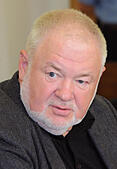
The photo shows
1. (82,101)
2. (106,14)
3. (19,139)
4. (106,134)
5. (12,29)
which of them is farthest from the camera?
(106,14)

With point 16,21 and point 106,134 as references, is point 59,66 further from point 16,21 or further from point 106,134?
point 16,21

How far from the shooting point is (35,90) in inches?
66.9

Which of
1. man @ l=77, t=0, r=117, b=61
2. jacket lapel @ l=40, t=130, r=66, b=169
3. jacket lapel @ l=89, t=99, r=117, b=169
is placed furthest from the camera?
man @ l=77, t=0, r=117, b=61

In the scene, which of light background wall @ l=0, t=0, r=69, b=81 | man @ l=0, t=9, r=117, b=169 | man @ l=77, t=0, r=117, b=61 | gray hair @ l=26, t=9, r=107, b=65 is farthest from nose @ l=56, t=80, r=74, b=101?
man @ l=77, t=0, r=117, b=61

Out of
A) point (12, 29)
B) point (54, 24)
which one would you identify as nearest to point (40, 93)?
point (54, 24)

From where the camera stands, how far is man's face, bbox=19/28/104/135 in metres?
1.66

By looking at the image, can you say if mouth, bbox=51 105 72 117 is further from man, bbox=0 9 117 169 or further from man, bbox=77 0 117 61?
man, bbox=77 0 117 61

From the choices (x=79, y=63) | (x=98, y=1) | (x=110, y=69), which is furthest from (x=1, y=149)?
(x=110, y=69)

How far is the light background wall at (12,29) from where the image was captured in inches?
115

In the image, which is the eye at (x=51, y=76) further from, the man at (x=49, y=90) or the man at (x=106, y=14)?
the man at (x=106, y=14)

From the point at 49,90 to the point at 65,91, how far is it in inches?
2.5

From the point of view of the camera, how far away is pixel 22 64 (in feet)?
5.76

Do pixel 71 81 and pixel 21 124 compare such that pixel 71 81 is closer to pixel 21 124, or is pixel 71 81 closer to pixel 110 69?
pixel 21 124

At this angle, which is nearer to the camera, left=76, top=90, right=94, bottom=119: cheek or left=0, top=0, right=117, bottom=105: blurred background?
left=76, top=90, right=94, bottom=119: cheek
